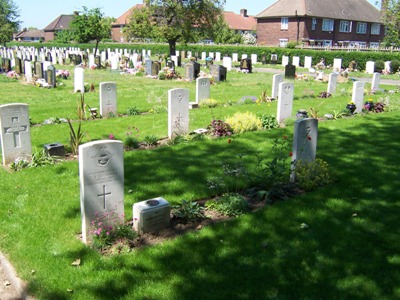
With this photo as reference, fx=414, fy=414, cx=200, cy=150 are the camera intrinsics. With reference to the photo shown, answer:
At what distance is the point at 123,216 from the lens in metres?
5.64

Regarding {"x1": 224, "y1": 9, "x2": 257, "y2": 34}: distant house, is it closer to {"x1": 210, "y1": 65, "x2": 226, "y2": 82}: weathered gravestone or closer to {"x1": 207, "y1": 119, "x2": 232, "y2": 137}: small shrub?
{"x1": 210, "y1": 65, "x2": 226, "y2": 82}: weathered gravestone

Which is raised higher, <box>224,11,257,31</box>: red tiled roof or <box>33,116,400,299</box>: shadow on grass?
<box>224,11,257,31</box>: red tiled roof

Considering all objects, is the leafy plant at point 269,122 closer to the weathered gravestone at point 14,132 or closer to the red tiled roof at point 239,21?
the weathered gravestone at point 14,132

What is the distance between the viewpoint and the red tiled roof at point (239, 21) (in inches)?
3278

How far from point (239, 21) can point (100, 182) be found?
85117mm

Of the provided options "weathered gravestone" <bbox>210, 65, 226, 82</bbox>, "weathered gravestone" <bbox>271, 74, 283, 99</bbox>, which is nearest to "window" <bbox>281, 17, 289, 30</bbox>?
"weathered gravestone" <bbox>210, 65, 226, 82</bbox>

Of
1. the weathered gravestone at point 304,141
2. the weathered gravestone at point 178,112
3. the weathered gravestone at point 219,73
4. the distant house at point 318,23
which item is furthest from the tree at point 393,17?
the weathered gravestone at point 304,141

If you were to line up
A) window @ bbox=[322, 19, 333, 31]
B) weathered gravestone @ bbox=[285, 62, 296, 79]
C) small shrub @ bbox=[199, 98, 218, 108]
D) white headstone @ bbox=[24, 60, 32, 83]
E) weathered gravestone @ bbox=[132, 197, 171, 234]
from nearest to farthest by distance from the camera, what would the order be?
weathered gravestone @ bbox=[132, 197, 171, 234] < small shrub @ bbox=[199, 98, 218, 108] < white headstone @ bbox=[24, 60, 32, 83] < weathered gravestone @ bbox=[285, 62, 296, 79] < window @ bbox=[322, 19, 333, 31]

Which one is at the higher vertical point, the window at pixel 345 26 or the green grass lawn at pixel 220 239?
the window at pixel 345 26

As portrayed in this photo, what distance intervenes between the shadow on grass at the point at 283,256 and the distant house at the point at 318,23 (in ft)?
Answer: 163

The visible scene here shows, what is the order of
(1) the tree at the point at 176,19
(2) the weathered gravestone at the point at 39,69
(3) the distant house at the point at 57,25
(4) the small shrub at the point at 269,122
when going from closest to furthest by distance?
(4) the small shrub at the point at 269,122 → (2) the weathered gravestone at the point at 39,69 → (1) the tree at the point at 176,19 → (3) the distant house at the point at 57,25

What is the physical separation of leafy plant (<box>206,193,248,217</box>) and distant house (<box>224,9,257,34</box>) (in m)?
79.2

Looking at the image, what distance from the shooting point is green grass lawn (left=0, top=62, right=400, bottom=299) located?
14.6 ft

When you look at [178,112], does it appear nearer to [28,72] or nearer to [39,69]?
[39,69]
